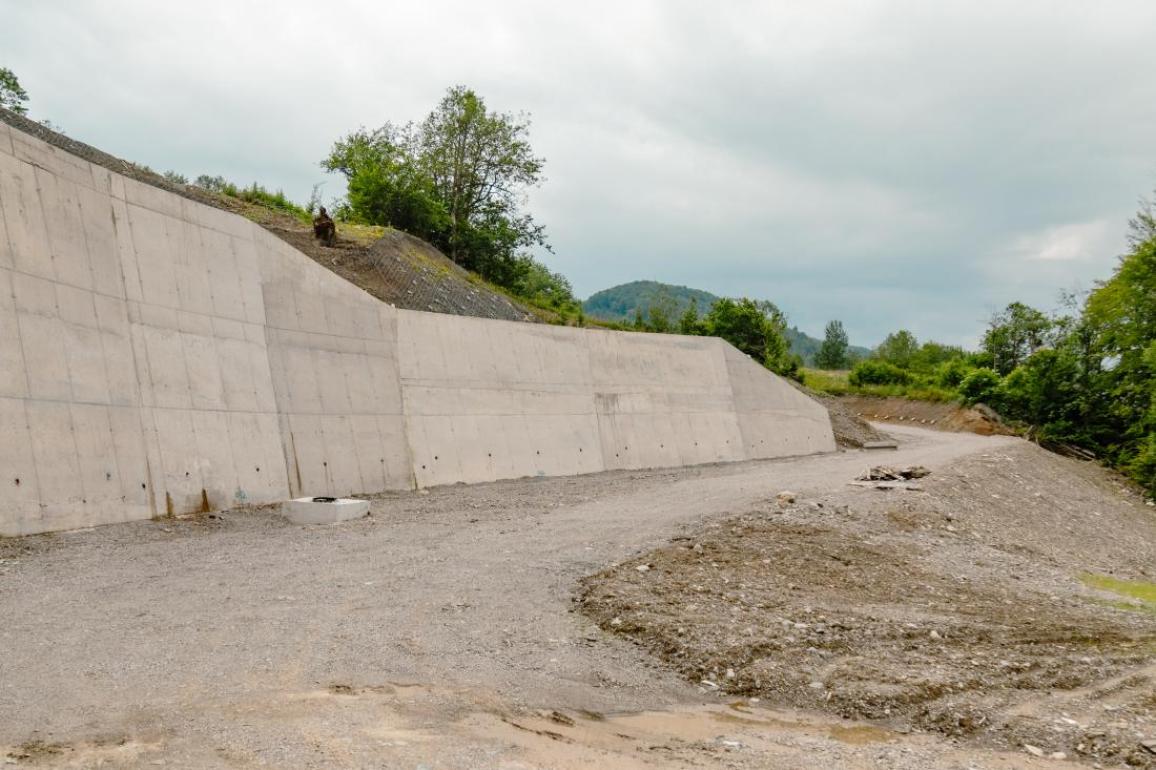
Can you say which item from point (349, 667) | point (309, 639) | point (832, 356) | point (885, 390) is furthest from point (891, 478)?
point (832, 356)

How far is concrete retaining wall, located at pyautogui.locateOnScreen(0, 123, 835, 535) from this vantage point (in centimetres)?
1163

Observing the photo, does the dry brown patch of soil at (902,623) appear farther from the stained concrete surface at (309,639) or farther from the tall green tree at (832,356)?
the tall green tree at (832,356)

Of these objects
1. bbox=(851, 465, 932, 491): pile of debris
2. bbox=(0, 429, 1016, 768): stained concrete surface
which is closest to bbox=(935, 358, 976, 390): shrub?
bbox=(851, 465, 932, 491): pile of debris

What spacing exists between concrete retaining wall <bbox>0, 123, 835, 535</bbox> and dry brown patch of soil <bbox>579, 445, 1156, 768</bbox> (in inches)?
294

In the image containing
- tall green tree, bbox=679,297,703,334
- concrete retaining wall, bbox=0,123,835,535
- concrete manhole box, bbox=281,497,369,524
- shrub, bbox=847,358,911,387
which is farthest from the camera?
shrub, bbox=847,358,911,387

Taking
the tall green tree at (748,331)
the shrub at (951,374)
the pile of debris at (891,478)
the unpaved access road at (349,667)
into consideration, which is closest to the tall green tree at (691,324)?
the tall green tree at (748,331)

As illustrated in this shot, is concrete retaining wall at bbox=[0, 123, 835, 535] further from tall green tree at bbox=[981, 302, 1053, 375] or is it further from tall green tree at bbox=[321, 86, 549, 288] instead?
tall green tree at bbox=[981, 302, 1053, 375]

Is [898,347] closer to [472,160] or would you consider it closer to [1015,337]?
[1015,337]

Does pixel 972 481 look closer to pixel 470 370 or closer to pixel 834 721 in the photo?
pixel 470 370

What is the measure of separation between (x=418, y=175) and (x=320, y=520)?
31.4 m

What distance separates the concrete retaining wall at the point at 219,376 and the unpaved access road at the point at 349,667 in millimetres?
1229

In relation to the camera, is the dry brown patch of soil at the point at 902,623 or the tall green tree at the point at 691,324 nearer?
the dry brown patch of soil at the point at 902,623

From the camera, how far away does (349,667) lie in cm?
657

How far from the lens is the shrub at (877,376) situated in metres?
63.4
